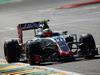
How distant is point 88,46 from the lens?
11383 millimetres

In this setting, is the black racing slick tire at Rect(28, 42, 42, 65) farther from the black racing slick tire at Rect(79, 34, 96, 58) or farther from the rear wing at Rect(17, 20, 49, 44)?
the rear wing at Rect(17, 20, 49, 44)

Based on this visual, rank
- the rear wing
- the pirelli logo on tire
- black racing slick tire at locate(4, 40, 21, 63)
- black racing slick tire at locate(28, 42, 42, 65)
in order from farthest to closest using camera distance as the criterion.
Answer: the rear wing < black racing slick tire at locate(4, 40, 21, 63) < black racing slick tire at locate(28, 42, 42, 65) < the pirelli logo on tire

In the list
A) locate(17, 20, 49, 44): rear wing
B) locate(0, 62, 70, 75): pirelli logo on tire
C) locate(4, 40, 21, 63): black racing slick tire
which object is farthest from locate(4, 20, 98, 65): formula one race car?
locate(17, 20, 49, 44): rear wing

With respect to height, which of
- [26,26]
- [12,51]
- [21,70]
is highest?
[26,26]

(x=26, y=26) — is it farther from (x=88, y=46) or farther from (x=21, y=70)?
(x=21, y=70)

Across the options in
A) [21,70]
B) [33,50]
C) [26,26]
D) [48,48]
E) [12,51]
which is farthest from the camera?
[26,26]

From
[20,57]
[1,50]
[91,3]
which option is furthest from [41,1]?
[20,57]

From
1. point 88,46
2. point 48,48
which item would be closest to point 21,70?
point 48,48

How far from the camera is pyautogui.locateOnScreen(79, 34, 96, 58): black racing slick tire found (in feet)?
36.7

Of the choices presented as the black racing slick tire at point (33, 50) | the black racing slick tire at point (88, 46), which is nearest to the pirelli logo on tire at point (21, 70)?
the black racing slick tire at point (33, 50)

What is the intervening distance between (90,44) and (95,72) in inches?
97.1

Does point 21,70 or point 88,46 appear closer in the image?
point 21,70

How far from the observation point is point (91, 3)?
40.0m

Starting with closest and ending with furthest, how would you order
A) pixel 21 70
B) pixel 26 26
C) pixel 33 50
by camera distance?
pixel 21 70, pixel 33 50, pixel 26 26
